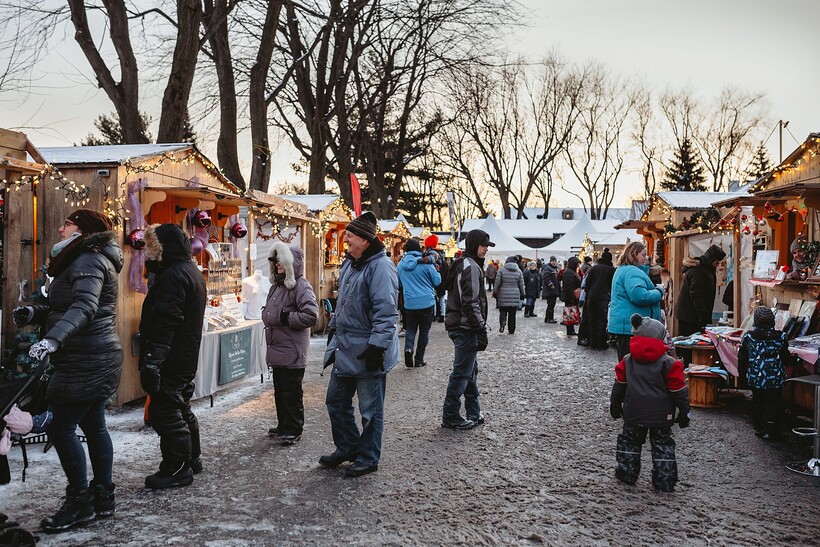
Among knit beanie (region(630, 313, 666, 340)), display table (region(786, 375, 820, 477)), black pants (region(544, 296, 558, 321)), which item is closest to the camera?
knit beanie (region(630, 313, 666, 340))

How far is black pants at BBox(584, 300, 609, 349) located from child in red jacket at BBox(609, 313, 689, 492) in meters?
7.59

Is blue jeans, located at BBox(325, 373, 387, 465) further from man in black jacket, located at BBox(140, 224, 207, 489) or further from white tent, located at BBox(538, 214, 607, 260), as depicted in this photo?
white tent, located at BBox(538, 214, 607, 260)

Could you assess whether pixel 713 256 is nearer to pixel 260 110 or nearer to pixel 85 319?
pixel 85 319

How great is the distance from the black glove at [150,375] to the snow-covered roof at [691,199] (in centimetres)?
1248

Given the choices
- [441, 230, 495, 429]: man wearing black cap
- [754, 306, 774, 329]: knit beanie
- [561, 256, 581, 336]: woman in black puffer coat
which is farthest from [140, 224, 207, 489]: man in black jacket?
[561, 256, 581, 336]: woman in black puffer coat

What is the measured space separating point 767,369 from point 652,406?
81.2 inches

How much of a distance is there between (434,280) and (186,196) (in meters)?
4.12

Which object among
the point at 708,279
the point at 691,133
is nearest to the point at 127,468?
the point at 708,279

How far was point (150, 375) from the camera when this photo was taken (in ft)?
15.4

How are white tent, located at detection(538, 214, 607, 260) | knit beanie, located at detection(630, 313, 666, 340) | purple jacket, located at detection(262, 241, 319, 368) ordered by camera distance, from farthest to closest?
white tent, located at detection(538, 214, 607, 260) → purple jacket, located at detection(262, 241, 319, 368) → knit beanie, located at detection(630, 313, 666, 340)

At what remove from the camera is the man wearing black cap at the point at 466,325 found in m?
6.53

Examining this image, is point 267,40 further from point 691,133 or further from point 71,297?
point 691,133

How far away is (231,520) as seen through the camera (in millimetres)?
4262

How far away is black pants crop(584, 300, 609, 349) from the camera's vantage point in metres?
→ 12.6
